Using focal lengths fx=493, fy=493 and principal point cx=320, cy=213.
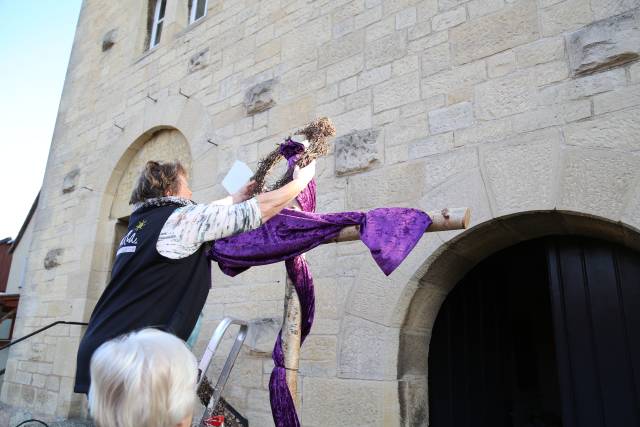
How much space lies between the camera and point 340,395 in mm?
2963

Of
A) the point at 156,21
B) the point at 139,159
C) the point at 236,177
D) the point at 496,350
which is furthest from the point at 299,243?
the point at 156,21

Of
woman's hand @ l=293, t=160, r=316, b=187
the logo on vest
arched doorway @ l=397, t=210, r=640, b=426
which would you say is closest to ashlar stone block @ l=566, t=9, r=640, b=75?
arched doorway @ l=397, t=210, r=640, b=426

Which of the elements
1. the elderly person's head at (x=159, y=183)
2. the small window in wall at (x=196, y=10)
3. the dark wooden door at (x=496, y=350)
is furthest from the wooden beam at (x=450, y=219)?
the small window in wall at (x=196, y=10)

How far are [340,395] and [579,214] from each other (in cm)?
168

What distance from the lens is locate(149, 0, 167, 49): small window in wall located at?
245 inches

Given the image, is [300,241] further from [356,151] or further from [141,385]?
[356,151]

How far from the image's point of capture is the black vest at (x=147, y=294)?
1.77 meters

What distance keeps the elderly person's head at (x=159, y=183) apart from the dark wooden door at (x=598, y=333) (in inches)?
82.0

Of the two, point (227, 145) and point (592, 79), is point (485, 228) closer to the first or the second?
point (592, 79)

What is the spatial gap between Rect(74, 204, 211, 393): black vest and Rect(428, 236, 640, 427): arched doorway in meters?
1.97

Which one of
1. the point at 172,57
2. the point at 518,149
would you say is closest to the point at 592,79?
the point at 518,149

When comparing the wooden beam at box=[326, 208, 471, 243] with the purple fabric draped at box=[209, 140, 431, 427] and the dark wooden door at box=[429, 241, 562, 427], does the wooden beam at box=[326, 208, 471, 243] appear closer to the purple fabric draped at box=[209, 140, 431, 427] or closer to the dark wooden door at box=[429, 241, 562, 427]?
the purple fabric draped at box=[209, 140, 431, 427]

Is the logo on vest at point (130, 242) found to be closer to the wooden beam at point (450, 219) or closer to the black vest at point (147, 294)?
the black vest at point (147, 294)

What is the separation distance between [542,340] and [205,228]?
4.78 meters
